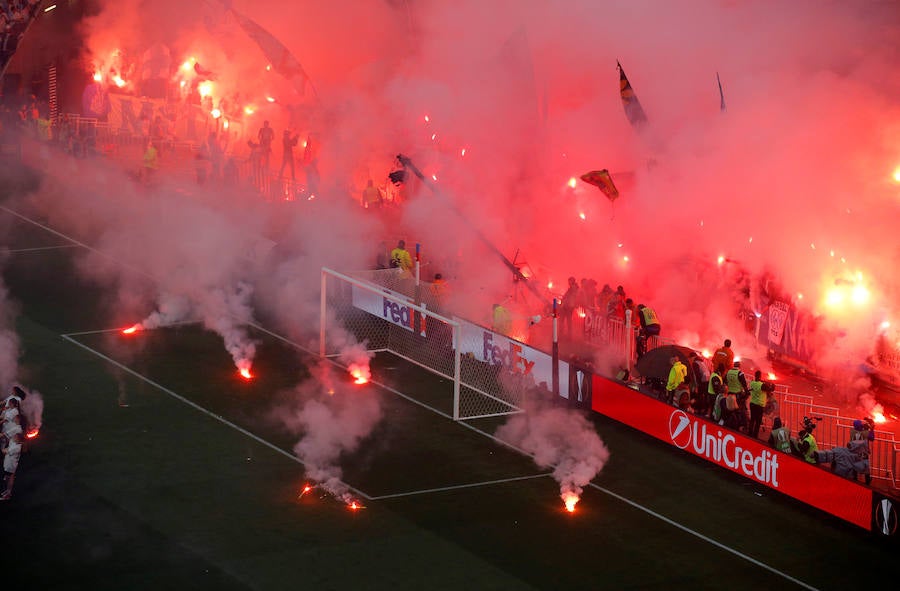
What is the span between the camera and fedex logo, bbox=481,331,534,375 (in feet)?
60.1

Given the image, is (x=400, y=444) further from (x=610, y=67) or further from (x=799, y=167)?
(x=610, y=67)

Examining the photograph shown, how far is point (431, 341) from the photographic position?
63.8ft

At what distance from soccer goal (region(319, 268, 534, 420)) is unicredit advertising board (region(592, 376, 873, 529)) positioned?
1457 millimetres

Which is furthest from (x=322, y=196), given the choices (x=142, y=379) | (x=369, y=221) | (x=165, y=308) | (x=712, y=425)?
(x=712, y=425)

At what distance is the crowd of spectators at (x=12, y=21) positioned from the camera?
91.6 ft

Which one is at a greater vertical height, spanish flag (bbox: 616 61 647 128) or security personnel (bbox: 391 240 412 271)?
spanish flag (bbox: 616 61 647 128)

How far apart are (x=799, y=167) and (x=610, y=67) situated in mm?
7043

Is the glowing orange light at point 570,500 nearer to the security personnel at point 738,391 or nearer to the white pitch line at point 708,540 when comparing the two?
the white pitch line at point 708,540

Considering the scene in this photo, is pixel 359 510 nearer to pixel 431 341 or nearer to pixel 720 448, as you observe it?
pixel 720 448

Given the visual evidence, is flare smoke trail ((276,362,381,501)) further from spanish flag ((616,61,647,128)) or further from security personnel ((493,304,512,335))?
spanish flag ((616,61,647,128))

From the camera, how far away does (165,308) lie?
21.5 m

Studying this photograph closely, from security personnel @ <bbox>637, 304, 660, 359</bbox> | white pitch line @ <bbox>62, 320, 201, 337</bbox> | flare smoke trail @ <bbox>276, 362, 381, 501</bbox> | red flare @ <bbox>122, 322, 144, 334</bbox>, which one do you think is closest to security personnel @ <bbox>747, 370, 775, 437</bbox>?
security personnel @ <bbox>637, 304, 660, 359</bbox>

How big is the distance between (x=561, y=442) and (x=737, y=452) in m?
2.33

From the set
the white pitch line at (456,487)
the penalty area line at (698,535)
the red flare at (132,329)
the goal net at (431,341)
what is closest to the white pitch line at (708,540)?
the penalty area line at (698,535)
